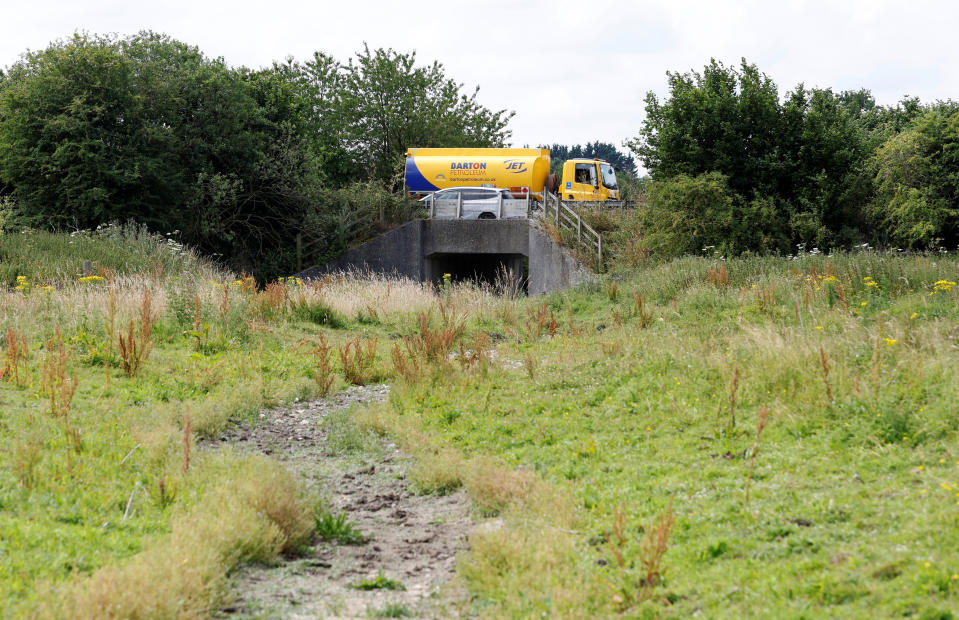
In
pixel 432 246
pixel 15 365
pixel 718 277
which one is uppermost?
pixel 432 246

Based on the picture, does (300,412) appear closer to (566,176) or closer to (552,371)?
(552,371)

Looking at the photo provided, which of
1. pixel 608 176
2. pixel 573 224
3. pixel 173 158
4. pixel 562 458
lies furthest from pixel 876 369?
pixel 608 176

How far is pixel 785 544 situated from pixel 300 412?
5.89 meters

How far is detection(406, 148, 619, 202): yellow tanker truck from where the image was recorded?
101 ft

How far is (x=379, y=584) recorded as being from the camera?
4.45 meters

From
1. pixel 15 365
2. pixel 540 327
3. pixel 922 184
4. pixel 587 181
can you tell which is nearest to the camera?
pixel 15 365

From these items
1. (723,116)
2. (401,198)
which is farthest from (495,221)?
(723,116)

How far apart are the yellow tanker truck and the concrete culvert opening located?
309 cm

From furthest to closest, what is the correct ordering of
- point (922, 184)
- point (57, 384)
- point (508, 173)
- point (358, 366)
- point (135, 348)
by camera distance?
point (508, 173)
point (922, 184)
point (358, 366)
point (135, 348)
point (57, 384)

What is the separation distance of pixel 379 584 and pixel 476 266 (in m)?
32.2

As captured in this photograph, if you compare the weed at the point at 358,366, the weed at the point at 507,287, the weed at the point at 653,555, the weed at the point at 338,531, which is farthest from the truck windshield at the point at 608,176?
the weed at the point at 653,555

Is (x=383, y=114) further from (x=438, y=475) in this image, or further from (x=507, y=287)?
(x=438, y=475)

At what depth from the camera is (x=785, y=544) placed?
13.6ft

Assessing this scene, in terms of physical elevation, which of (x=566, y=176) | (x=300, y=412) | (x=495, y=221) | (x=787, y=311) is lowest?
(x=300, y=412)
